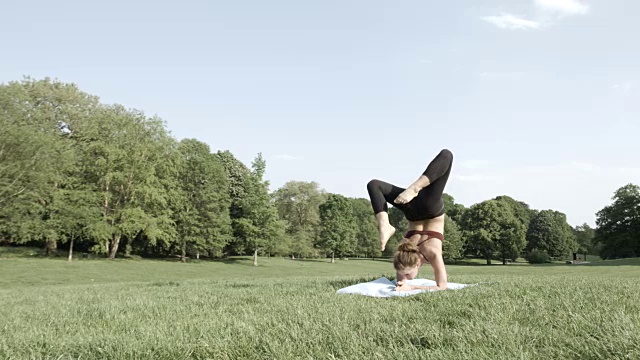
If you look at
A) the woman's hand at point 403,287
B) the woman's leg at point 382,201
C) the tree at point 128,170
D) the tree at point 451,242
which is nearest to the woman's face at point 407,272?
the woman's hand at point 403,287

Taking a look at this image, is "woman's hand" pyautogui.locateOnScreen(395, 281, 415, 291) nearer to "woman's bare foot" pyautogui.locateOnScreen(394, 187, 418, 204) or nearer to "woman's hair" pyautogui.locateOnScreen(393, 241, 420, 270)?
"woman's hair" pyautogui.locateOnScreen(393, 241, 420, 270)

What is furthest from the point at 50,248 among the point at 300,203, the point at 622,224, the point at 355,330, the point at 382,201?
the point at 622,224

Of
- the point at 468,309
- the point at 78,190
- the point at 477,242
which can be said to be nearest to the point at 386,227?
the point at 468,309

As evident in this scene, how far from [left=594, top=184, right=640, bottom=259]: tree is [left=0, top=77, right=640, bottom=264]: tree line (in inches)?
6.2

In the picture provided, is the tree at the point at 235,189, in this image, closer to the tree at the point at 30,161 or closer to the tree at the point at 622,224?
the tree at the point at 30,161

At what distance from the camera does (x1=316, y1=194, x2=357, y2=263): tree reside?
63.9 meters

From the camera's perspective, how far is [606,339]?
8.55 ft

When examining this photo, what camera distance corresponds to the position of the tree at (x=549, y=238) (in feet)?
267

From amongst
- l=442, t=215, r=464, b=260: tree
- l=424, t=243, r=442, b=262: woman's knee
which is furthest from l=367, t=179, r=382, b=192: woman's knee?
l=442, t=215, r=464, b=260: tree

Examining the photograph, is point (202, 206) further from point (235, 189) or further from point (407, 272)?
point (407, 272)

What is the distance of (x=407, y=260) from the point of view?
7.32 m

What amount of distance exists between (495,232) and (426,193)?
70399 mm

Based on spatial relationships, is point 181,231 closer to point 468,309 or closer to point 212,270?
point 212,270

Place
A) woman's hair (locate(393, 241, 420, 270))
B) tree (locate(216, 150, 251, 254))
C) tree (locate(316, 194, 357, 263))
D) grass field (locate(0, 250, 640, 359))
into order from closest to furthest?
1. grass field (locate(0, 250, 640, 359))
2. woman's hair (locate(393, 241, 420, 270))
3. tree (locate(216, 150, 251, 254))
4. tree (locate(316, 194, 357, 263))
